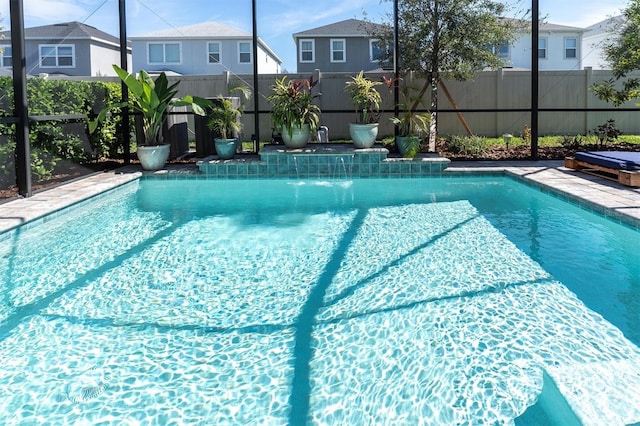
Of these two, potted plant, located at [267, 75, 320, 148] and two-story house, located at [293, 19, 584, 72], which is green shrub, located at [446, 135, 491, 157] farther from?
two-story house, located at [293, 19, 584, 72]

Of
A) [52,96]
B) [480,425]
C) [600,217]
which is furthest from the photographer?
[52,96]

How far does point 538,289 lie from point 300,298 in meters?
1.50

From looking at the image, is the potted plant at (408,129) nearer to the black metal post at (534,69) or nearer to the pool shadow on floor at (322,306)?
the black metal post at (534,69)

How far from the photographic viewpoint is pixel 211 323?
10.1ft

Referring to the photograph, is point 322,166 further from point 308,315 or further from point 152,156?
point 308,315

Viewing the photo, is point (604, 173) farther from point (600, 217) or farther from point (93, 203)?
point (93, 203)

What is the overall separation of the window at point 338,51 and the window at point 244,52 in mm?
3352

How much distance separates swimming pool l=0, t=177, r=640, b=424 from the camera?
2.29 metres

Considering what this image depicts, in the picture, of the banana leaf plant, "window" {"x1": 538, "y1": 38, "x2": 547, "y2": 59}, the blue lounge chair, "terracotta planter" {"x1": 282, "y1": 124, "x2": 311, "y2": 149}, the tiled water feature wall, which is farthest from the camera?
"window" {"x1": 538, "y1": 38, "x2": 547, "y2": 59}

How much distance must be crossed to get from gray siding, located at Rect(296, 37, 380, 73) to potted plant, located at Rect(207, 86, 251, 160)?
436 inches

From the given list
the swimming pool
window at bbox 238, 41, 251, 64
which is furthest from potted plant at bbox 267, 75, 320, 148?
window at bbox 238, 41, 251, 64

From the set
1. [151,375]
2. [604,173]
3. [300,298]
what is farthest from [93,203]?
[604,173]

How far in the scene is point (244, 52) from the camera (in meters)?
21.2

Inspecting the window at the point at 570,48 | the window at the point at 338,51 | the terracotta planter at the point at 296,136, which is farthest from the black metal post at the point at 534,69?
the window at the point at 570,48
